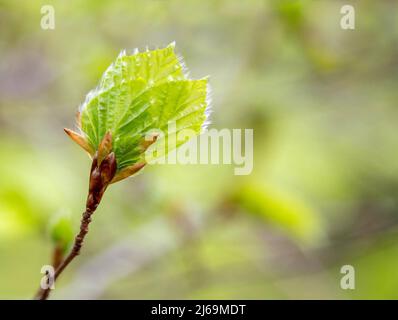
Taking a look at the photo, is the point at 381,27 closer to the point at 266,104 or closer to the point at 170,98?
the point at 266,104

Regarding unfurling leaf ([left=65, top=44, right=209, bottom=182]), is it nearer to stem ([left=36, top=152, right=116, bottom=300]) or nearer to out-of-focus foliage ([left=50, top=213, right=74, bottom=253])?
stem ([left=36, top=152, right=116, bottom=300])

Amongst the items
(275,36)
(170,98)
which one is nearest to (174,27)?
(275,36)

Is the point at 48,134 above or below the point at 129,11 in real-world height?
below

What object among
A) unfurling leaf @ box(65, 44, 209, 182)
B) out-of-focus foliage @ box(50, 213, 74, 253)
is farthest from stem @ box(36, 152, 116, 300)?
out-of-focus foliage @ box(50, 213, 74, 253)

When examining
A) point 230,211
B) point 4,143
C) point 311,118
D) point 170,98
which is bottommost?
point 170,98

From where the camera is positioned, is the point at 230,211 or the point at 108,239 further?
the point at 108,239

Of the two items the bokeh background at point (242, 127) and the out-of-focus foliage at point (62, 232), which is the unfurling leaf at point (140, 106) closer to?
the out-of-focus foliage at point (62, 232)

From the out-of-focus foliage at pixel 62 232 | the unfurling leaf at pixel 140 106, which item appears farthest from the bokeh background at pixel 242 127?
the unfurling leaf at pixel 140 106
